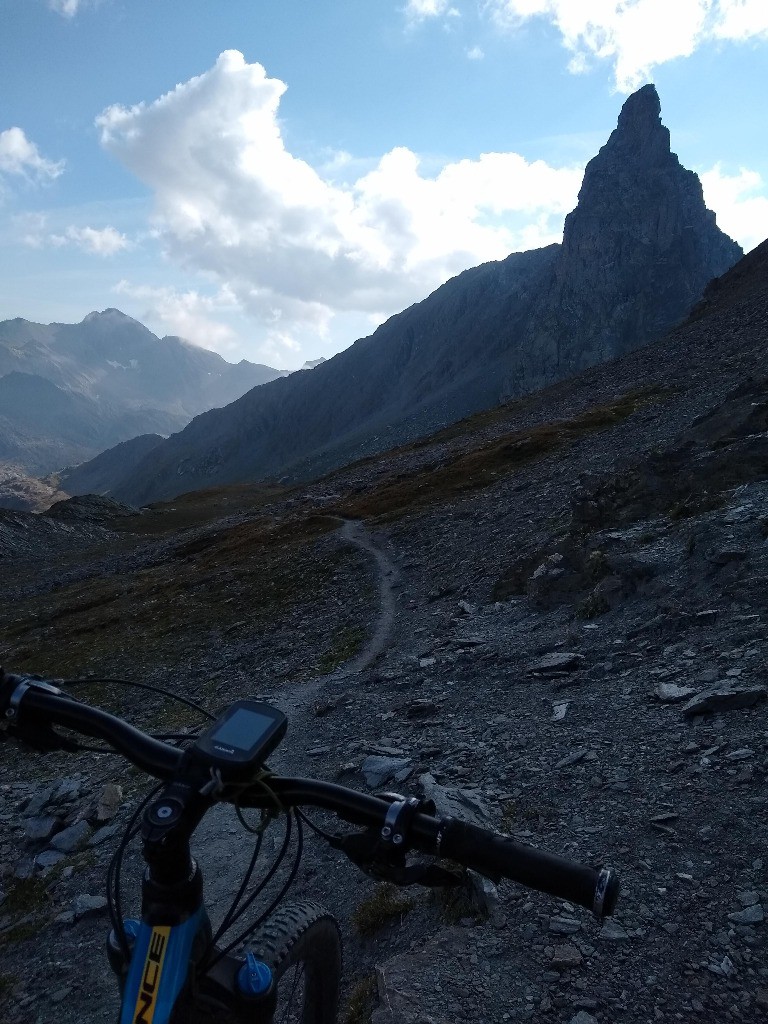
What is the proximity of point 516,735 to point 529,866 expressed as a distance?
8768 millimetres

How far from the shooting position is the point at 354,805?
3.53 m

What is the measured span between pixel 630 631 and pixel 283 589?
79.4 feet

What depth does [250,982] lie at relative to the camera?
12.2 feet

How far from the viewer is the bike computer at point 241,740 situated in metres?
3.28

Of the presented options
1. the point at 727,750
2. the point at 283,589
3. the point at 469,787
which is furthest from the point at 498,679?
the point at 283,589

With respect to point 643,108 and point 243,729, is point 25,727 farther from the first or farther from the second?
point 643,108

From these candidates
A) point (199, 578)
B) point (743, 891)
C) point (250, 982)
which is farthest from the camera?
point (199, 578)

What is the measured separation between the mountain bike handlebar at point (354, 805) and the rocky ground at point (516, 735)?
146 inches

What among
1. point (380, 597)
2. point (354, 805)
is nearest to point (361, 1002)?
point (354, 805)

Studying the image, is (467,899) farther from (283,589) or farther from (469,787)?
(283,589)

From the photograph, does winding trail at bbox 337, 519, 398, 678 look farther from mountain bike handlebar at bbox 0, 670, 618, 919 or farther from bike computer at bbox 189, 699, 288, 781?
bike computer at bbox 189, 699, 288, 781

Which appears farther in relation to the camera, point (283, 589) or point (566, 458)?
point (566, 458)

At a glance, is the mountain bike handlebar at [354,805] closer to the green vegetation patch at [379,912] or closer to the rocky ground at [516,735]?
the rocky ground at [516,735]

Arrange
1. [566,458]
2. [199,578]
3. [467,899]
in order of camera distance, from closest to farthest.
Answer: [467,899]
[199,578]
[566,458]
